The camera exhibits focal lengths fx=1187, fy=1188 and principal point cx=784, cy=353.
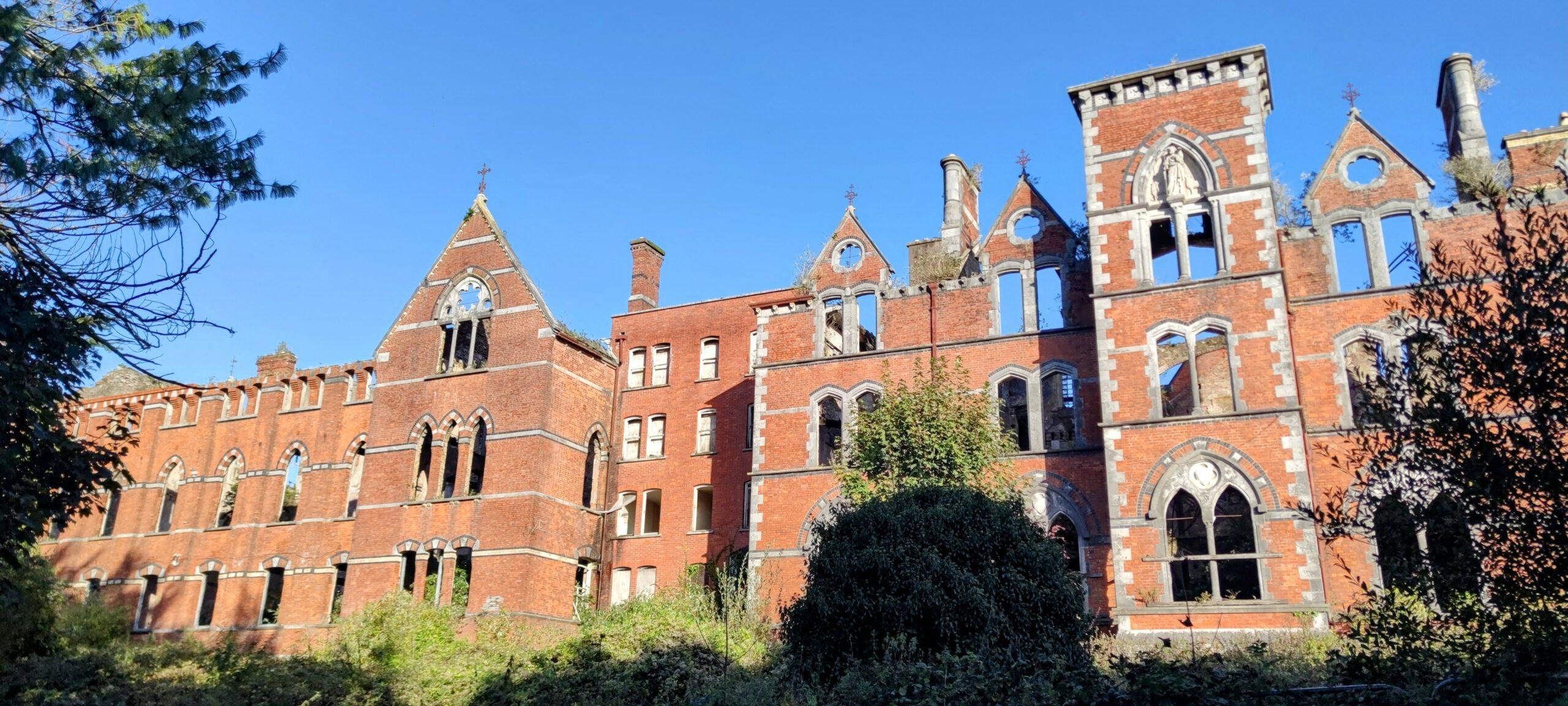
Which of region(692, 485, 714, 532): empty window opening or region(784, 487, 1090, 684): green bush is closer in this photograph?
region(784, 487, 1090, 684): green bush

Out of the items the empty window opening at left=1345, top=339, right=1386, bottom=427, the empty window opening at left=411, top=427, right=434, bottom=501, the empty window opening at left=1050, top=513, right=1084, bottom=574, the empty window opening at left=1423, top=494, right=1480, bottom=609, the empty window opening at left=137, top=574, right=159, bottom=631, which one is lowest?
the empty window opening at left=1423, top=494, right=1480, bottom=609

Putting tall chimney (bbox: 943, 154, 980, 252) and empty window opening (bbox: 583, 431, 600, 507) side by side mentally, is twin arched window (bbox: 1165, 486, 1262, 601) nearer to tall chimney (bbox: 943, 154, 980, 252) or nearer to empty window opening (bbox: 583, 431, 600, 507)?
tall chimney (bbox: 943, 154, 980, 252)

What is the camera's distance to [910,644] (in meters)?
16.4

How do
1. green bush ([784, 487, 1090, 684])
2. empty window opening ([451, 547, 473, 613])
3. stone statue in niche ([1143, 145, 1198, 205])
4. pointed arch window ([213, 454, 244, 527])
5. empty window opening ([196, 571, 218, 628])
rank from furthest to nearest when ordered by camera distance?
1. pointed arch window ([213, 454, 244, 527])
2. empty window opening ([196, 571, 218, 628])
3. empty window opening ([451, 547, 473, 613])
4. stone statue in niche ([1143, 145, 1198, 205])
5. green bush ([784, 487, 1090, 684])

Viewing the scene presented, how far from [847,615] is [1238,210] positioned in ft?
45.4

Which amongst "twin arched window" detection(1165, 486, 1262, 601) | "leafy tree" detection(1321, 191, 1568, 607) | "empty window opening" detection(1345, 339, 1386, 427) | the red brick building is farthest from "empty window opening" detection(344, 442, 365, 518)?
"leafy tree" detection(1321, 191, 1568, 607)

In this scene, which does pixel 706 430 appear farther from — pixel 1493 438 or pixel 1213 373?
pixel 1493 438

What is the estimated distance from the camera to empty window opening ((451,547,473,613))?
30.3m

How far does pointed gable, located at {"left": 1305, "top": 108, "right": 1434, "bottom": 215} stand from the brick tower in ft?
6.05

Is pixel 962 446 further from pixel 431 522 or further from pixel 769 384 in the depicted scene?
pixel 431 522

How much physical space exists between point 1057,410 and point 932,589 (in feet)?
41.3

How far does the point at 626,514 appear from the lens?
3453 cm

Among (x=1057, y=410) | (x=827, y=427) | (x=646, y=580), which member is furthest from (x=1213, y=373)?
(x=646, y=580)

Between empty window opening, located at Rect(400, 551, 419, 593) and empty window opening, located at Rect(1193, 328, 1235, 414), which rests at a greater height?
empty window opening, located at Rect(1193, 328, 1235, 414)
